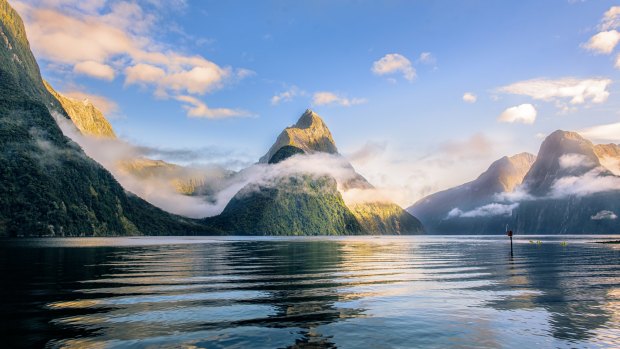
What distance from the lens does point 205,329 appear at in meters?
18.8

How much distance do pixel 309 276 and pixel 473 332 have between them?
974 inches

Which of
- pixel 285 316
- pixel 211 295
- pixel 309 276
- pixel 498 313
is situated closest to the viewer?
pixel 285 316

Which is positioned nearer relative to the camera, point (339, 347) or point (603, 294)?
point (339, 347)

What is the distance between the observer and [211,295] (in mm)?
29219

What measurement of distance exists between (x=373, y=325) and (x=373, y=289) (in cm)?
1331

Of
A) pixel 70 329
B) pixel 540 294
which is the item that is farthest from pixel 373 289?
pixel 70 329

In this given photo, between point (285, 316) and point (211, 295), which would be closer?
→ point (285, 316)

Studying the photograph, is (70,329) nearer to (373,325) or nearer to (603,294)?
(373,325)

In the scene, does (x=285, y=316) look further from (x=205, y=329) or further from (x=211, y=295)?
(x=211, y=295)

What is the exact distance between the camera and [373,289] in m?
33.1

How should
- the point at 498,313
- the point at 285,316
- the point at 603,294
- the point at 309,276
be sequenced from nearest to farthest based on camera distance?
the point at 285,316 → the point at 498,313 → the point at 603,294 → the point at 309,276

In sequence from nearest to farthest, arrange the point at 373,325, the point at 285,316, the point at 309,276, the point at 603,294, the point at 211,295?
the point at 373,325 → the point at 285,316 → the point at 211,295 → the point at 603,294 → the point at 309,276

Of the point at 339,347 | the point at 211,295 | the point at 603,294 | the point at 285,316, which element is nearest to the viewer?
the point at 339,347

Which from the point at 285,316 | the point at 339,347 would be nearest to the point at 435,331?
the point at 339,347
